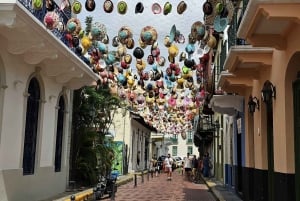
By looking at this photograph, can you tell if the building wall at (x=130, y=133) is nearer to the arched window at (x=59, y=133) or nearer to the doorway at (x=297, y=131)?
the arched window at (x=59, y=133)

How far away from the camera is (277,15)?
8.69m

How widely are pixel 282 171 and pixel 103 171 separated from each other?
13.5m

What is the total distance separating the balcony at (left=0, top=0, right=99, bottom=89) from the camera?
1107 centimetres

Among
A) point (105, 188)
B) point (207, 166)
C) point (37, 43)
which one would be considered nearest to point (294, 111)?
point (37, 43)

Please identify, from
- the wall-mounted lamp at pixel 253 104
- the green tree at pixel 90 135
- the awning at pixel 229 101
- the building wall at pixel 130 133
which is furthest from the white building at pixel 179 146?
the wall-mounted lamp at pixel 253 104

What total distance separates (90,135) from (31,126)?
7.31 meters

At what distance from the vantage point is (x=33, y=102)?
1523 centimetres

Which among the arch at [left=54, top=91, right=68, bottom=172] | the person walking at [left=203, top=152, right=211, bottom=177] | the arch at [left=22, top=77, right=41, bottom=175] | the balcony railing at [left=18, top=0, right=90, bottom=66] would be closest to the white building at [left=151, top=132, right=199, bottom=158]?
the person walking at [left=203, top=152, right=211, bottom=177]

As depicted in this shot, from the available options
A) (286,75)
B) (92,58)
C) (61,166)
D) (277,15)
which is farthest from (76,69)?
(277,15)

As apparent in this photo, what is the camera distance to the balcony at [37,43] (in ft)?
36.3

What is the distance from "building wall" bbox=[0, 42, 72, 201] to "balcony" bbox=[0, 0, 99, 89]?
0.30 m

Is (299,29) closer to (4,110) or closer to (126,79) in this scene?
(4,110)

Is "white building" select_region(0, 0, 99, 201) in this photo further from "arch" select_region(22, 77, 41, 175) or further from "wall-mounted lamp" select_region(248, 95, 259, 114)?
"wall-mounted lamp" select_region(248, 95, 259, 114)

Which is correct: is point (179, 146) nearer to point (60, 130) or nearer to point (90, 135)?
point (90, 135)
